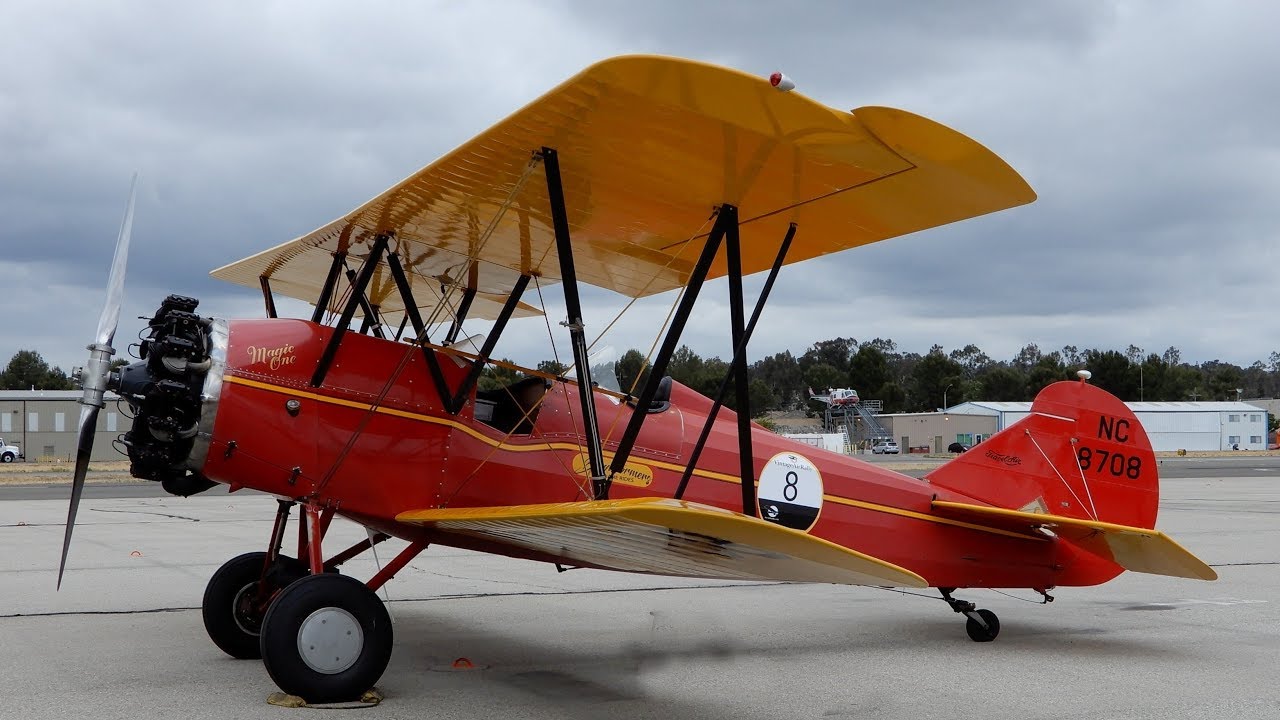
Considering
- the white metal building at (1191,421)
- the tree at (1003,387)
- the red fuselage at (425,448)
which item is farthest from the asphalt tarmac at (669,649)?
the tree at (1003,387)

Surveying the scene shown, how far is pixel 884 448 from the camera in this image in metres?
71.6

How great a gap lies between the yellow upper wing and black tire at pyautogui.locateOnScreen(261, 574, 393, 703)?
6.87ft

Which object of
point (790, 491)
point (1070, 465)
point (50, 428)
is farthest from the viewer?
point (50, 428)

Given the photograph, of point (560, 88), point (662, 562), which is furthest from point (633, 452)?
point (560, 88)

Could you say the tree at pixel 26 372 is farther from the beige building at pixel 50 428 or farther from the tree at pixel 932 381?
the tree at pixel 932 381

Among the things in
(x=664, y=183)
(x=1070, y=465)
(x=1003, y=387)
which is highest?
(x=1003, y=387)

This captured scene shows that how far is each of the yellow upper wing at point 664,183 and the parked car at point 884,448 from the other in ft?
212

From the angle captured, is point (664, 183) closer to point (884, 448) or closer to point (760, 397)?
point (884, 448)

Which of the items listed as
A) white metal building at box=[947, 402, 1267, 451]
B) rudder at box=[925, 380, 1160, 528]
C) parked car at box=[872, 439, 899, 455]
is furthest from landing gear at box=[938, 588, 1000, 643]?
white metal building at box=[947, 402, 1267, 451]

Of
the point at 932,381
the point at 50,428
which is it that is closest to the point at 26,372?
the point at 50,428

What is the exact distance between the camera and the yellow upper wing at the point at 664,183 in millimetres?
4910

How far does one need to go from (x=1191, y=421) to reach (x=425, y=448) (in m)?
79.2

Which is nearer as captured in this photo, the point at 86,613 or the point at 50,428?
the point at 86,613

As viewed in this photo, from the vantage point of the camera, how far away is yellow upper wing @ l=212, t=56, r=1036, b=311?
16.1 feet
